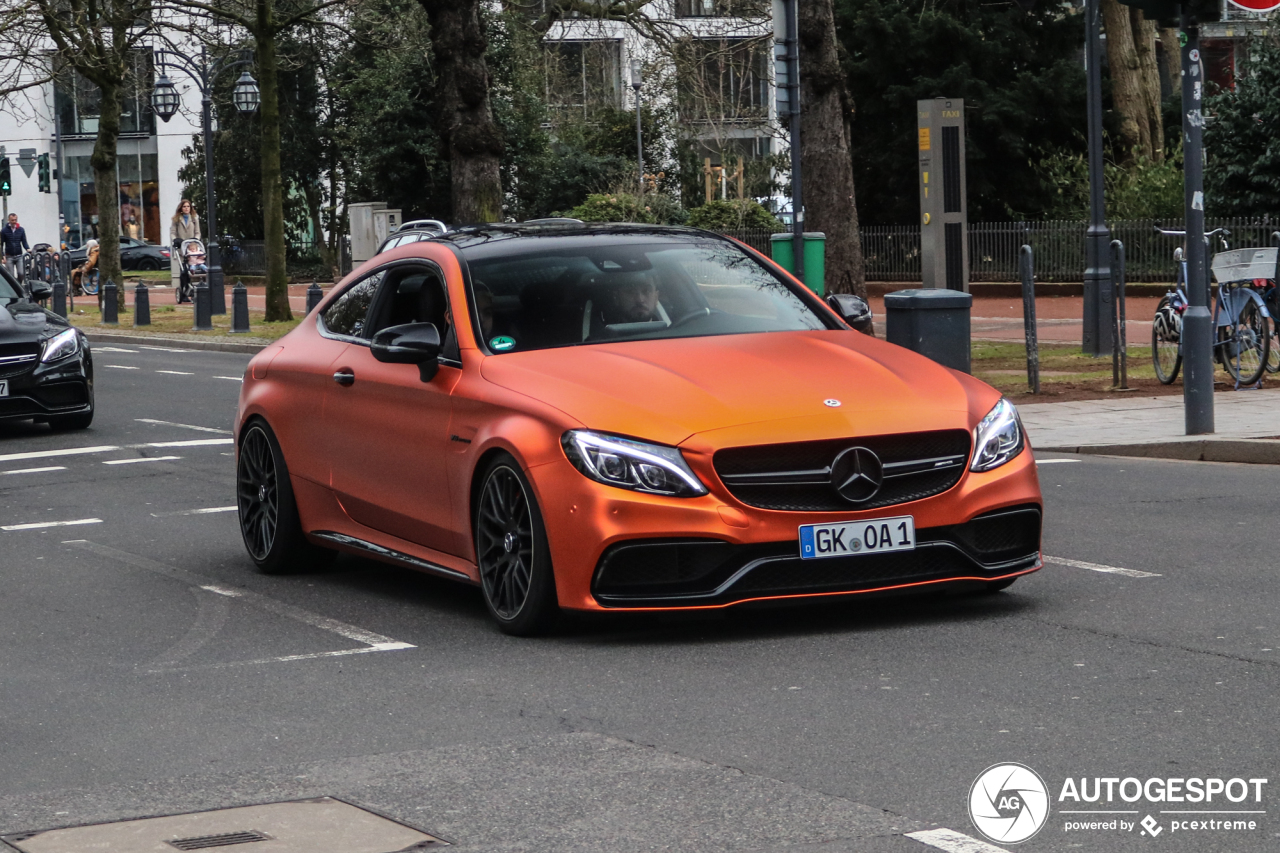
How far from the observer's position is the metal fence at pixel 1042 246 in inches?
1255

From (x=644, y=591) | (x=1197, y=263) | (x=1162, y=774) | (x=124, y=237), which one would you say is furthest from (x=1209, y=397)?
(x=124, y=237)

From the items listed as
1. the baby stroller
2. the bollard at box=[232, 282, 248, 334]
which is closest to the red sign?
the bollard at box=[232, 282, 248, 334]

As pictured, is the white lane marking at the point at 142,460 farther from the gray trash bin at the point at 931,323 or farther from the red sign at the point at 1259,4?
the red sign at the point at 1259,4

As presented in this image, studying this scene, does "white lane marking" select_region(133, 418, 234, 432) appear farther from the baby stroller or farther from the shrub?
the baby stroller

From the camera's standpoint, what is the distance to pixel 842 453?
7.16 meters

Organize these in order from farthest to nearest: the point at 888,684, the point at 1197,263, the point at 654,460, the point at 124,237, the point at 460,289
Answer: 1. the point at 124,237
2. the point at 1197,263
3. the point at 460,289
4. the point at 654,460
5. the point at 888,684

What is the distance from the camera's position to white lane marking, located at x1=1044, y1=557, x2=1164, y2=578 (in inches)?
340

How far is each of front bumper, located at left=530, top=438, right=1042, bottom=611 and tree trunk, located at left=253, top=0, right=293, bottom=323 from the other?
2735 centimetres

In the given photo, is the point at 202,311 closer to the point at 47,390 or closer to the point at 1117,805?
the point at 47,390

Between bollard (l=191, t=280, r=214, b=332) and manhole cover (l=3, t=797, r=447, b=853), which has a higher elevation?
bollard (l=191, t=280, r=214, b=332)

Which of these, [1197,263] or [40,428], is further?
[40,428]

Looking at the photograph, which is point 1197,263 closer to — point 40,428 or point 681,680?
point 681,680

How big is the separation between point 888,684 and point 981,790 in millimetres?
1361

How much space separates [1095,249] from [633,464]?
621 inches
